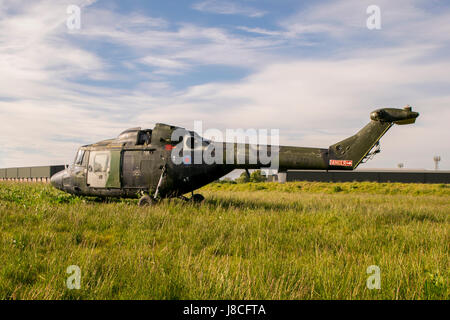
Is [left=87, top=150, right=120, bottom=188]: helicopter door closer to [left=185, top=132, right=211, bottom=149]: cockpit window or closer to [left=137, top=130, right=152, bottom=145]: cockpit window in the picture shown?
[left=137, top=130, right=152, bottom=145]: cockpit window

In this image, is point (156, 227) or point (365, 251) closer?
point (365, 251)

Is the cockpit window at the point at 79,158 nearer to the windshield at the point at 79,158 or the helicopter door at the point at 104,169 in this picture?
the windshield at the point at 79,158

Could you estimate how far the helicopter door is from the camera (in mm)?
12477

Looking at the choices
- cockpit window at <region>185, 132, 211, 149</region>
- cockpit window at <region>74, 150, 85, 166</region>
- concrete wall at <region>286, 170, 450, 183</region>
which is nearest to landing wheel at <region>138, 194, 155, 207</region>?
cockpit window at <region>185, 132, 211, 149</region>

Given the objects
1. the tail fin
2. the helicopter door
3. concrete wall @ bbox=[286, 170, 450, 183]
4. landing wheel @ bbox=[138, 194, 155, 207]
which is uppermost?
the tail fin

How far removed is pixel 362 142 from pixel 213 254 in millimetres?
7231

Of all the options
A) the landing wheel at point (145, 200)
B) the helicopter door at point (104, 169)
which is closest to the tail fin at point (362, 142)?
the landing wheel at point (145, 200)

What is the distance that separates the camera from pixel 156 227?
8289mm

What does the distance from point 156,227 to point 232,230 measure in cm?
186

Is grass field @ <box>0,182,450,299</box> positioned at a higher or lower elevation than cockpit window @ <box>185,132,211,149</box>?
lower

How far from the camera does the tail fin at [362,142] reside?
36.6ft

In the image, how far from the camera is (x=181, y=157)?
12.0 metres

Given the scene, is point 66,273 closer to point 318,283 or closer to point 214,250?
point 214,250
